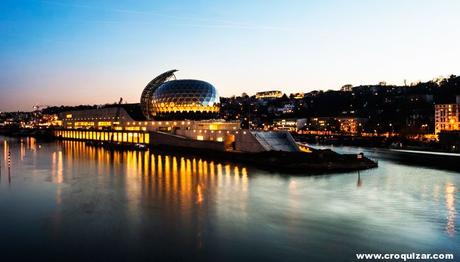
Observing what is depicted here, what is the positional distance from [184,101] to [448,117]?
37.2 metres

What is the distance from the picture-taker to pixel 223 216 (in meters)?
15.0

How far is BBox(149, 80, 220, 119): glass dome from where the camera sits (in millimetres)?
54406

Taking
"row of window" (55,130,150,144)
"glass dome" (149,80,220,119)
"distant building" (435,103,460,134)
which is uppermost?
"glass dome" (149,80,220,119)

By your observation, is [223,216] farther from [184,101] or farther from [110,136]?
[110,136]

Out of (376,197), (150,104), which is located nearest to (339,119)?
(150,104)

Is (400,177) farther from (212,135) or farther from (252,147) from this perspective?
(212,135)

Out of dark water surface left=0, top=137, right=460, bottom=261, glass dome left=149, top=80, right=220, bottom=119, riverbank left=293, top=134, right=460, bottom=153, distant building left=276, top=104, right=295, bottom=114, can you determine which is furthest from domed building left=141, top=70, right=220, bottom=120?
distant building left=276, top=104, right=295, bottom=114

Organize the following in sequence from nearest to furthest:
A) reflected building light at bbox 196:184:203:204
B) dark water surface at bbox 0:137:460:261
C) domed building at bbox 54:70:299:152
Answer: dark water surface at bbox 0:137:460:261 < reflected building light at bbox 196:184:203:204 < domed building at bbox 54:70:299:152

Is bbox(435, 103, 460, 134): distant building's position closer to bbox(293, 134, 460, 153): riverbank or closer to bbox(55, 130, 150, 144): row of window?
bbox(293, 134, 460, 153): riverbank

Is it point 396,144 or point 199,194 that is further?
point 396,144

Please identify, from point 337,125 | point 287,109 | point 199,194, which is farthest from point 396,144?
point 287,109

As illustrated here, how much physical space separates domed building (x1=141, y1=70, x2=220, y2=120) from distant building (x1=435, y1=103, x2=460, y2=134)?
3207 centimetres

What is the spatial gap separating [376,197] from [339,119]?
221 feet

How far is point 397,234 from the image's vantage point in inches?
507
